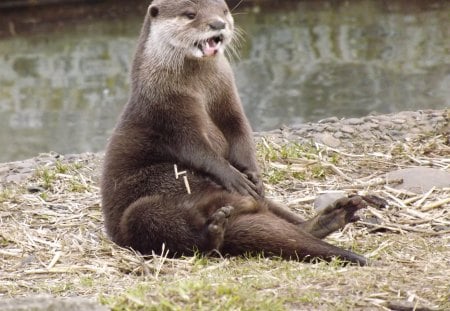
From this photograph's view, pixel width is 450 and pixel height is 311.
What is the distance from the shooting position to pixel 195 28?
490 centimetres

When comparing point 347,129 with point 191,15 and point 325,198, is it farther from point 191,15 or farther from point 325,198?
point 191,15

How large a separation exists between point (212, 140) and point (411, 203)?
4.04 feet

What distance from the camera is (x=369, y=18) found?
12570 millimetres

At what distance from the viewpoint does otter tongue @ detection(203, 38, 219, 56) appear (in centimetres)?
489

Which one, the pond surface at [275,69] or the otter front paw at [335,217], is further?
the pond surface at [275,69]

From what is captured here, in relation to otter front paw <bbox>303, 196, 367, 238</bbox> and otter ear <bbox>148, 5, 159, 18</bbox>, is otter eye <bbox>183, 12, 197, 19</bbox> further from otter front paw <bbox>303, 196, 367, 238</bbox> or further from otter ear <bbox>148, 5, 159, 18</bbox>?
otter front paw <bbox>303, 196, 367, 238</bbox>

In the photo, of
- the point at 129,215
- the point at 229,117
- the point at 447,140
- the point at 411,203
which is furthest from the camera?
the point at 447,140

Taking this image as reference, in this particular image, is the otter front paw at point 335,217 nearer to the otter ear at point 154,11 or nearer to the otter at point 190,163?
the otter at point 190,163

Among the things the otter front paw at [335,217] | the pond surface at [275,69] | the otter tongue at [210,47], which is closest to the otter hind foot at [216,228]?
the otter front paw at [335,217]

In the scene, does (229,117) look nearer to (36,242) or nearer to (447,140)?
(36,242)

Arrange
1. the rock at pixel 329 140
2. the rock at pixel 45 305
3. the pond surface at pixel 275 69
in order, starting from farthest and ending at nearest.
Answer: the pond surface at pixel 275 69, the rock at pixel 329 140, the rock at pixel 45 305

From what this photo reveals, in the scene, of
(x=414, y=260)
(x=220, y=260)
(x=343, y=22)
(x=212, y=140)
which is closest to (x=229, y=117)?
(x=212, y=140)

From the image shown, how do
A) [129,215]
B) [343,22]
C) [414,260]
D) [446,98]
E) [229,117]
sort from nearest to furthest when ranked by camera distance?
[414,260] → [129,215] → [229,117] → [446,98] → [343,22]

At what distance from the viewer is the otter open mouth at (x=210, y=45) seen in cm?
489
